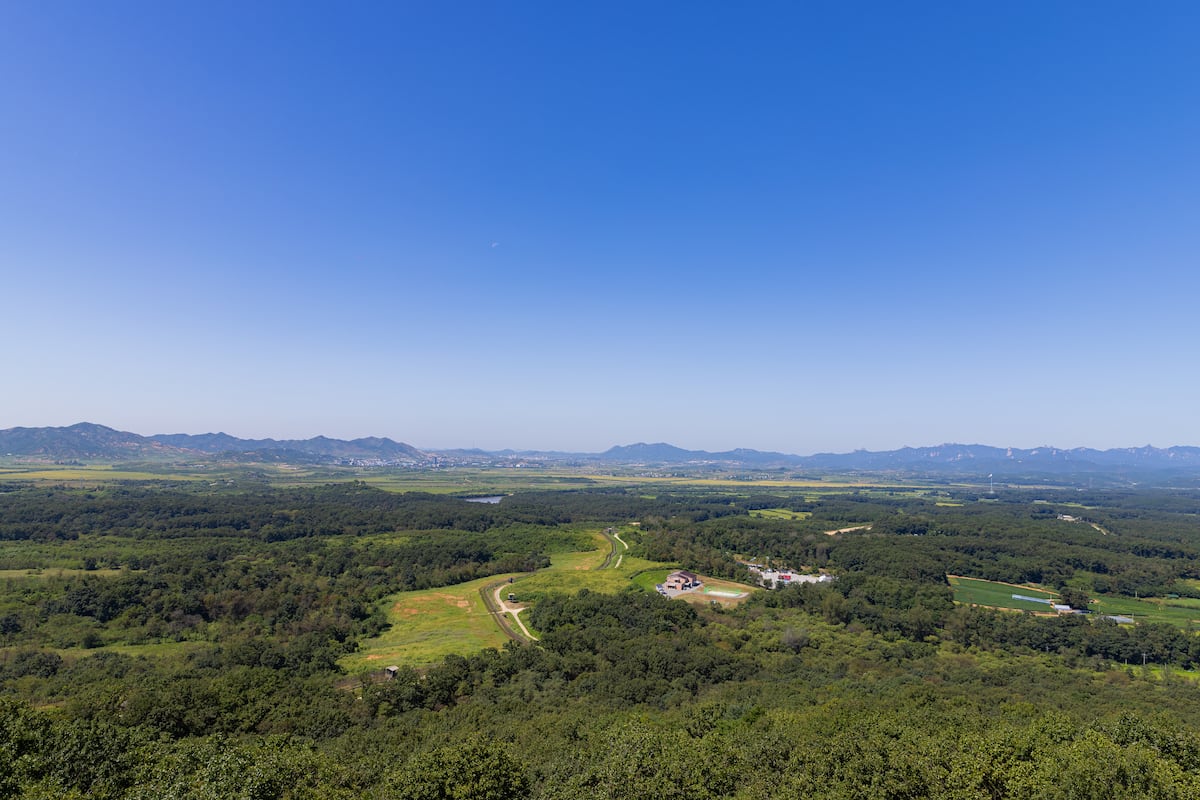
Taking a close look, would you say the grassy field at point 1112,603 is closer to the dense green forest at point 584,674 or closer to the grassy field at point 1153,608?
the grassy field at point 1153,608

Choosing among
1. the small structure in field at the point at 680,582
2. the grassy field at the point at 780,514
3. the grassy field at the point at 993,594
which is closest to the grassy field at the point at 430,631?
the small structure in field at the point at 680,582

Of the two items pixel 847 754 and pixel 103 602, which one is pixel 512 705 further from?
pixel 103 602

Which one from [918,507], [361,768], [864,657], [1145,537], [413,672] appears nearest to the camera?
[361,768]

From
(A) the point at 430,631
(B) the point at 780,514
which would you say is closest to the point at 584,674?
(A) the point at 430,631

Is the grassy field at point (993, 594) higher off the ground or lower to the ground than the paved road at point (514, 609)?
lower

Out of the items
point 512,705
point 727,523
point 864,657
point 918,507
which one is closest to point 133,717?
point 512,705

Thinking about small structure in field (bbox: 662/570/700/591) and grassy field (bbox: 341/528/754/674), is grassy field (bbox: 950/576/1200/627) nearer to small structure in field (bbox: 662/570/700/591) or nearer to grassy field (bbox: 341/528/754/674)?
grassy field (bbox: 341/528/754/674)

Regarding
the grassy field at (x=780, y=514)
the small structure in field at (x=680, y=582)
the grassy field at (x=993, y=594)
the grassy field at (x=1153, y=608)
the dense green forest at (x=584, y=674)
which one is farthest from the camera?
the grassy field at (x=780, y=514)
